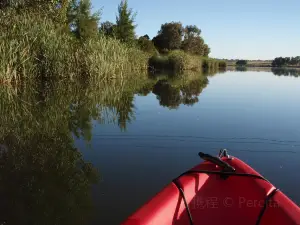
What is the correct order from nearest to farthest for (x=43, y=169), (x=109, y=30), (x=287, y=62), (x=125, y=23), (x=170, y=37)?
1. (x=43, y=169)
2. (x=125, y=23)
3. (x=109, y=30)
4. (x=170, y=37)
5. (x=287, y=62)

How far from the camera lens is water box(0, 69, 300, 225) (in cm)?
313

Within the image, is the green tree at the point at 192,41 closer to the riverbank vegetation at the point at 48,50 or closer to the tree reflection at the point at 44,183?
the riverbank vegetation at the point at 48,50

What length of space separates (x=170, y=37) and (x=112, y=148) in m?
41.0

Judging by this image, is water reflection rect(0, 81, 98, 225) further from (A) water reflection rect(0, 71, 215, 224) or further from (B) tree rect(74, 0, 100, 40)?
(B) tree rect(74, 0, 100, 40)

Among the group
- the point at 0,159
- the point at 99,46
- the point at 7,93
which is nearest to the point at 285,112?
the point at 0,159

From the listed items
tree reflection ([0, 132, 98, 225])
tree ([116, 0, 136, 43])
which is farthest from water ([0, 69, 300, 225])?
tree ([116, 0, 136, 43])

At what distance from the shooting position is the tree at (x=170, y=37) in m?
44.4

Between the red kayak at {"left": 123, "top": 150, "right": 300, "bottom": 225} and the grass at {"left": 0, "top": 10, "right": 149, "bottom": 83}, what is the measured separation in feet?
29.7

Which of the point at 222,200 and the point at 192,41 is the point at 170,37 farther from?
the point at 222,200

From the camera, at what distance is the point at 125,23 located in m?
26.0

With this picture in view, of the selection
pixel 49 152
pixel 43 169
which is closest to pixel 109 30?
pixel 49 152

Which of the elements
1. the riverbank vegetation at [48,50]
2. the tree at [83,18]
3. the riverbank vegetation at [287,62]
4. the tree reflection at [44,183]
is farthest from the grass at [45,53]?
the riverbank vegetation at [287,62]

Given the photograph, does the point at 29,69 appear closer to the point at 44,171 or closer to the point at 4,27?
the point at 4,27

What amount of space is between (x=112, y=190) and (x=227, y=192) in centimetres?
141
